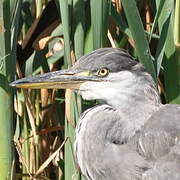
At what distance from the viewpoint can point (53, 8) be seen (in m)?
2.71

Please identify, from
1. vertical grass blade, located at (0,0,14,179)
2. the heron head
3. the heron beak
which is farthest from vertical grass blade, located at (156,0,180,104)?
vertical grass blade, located at (0,0,14,179)

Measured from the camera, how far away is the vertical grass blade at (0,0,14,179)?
7.59ft

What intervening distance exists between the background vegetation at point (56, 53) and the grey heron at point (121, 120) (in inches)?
4.4

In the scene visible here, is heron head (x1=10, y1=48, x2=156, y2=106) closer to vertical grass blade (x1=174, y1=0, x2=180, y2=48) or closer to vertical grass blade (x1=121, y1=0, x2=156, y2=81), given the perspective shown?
vertical grass blade (x1=121, y1=0, x2=156, y2=81)

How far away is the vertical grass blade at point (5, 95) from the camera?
2314 millimetres

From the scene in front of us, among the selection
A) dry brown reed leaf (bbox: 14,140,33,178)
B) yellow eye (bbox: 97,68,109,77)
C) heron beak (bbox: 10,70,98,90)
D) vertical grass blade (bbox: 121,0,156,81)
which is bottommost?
dry brown reed leaf (bbox: 14,140,33,178)

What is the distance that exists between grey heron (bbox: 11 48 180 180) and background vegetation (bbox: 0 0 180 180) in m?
0.11

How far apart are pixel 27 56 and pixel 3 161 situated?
20.6 inches

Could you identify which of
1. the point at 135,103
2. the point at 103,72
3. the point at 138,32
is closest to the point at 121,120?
the point at 135,103

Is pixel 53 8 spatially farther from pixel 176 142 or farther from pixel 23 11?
pixel 176 142

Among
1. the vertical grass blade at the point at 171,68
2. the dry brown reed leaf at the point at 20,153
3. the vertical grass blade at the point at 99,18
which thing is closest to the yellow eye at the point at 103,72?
the vertical grass blade at the point at 99,18

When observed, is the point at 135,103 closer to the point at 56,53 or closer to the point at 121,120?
the point at 121,120

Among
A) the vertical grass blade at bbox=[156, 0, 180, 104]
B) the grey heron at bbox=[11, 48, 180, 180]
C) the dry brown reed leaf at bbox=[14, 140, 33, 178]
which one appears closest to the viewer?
the grey heron at bbox=[11, 48, 180, 180]

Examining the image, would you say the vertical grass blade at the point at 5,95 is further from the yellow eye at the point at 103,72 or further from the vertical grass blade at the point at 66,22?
the yellow eye at the point at 103,72
